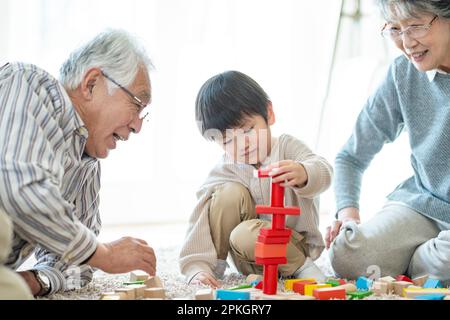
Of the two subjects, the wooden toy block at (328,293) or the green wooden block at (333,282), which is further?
the green wooden block at (333,282)

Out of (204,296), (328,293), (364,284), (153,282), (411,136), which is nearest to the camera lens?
(204,296)

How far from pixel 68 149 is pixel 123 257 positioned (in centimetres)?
26

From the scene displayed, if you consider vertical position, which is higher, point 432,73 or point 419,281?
point 432,73

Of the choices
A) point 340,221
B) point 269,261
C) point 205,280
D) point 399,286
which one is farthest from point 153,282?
point 340,221

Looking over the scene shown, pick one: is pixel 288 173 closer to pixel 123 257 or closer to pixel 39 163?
pixel 123 257

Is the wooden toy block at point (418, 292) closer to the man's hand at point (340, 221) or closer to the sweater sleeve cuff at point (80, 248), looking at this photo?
the man's hand at point (340, 221)

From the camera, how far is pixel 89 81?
1.45 meters

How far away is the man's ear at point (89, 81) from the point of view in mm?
1447

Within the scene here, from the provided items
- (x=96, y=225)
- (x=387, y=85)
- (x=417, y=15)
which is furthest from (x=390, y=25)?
(x=96, y=225)

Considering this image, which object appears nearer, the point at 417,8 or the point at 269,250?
the point at 269,250

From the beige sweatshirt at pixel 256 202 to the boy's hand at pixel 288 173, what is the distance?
14 cm

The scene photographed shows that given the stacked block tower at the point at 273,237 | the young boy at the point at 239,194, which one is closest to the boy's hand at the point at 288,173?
the stacked block tower at the point at 273,237
